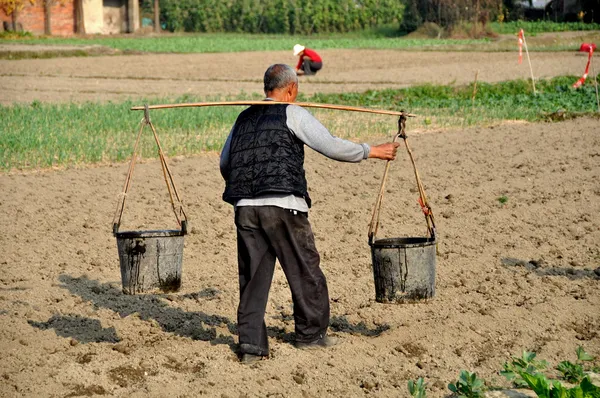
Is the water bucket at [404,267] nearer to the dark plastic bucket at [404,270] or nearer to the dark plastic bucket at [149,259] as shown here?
the dark plastic bucket at [404,270]

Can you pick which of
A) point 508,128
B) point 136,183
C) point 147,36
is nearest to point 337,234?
point 136,183

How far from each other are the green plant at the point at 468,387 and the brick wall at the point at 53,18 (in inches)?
1917

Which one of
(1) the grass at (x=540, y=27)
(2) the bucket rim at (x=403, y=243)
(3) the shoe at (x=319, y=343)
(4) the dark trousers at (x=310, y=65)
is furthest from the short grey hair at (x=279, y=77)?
(1) the grass at (x=540, y=27)

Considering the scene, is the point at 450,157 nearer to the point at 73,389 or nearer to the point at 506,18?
the point at 73,389

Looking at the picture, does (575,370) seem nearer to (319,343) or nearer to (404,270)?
(404,270)

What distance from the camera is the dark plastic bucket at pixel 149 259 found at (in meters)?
6.08

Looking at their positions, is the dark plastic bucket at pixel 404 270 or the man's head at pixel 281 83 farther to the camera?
the dark plastic bucket at pixel 404 270

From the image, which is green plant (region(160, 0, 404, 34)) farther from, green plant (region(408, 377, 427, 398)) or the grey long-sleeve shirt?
green plant (region(408, 377, 427, 398))

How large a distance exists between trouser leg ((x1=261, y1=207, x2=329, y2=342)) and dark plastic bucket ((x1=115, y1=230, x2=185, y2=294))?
2.57 ft

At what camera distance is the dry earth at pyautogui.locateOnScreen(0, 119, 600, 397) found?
5.60 metres

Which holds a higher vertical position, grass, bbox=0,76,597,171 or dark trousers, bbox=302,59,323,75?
dark trousers, bbox=302,59,323,75

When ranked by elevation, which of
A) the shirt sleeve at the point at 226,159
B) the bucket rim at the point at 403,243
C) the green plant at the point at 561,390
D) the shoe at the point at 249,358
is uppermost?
the shirt sleeve at the point at 226,159

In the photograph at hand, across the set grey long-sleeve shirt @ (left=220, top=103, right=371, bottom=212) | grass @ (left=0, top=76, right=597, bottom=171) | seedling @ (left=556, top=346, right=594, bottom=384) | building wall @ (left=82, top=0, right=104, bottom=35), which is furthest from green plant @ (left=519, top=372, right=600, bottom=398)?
building wall @ (left=82, top=0, right=104, bottom=35)

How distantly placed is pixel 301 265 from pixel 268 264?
7.7 inches
